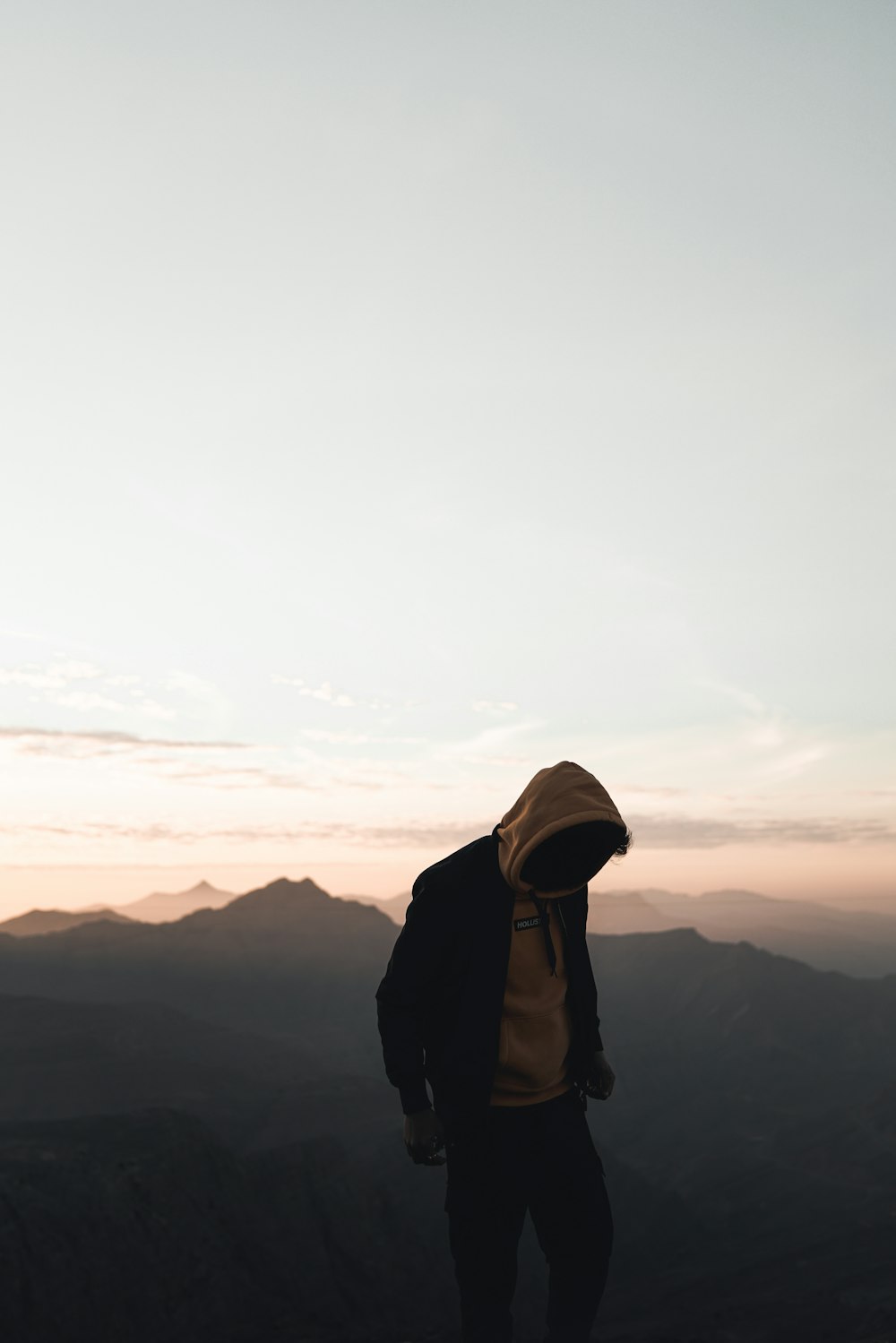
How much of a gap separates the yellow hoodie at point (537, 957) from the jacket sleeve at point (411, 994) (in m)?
0.34

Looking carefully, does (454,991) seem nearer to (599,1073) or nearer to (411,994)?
(411,994)

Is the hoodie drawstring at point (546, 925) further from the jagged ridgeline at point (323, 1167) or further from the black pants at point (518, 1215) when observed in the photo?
the jagged ridgeline at point (323, 1167)

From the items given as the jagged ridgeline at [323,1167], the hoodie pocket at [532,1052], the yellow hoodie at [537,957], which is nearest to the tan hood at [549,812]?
the yellow hoodie at [537,957]

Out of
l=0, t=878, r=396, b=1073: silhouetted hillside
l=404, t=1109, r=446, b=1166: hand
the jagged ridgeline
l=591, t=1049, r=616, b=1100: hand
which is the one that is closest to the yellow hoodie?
l=591, t=1049, r=616, b=1100: hand

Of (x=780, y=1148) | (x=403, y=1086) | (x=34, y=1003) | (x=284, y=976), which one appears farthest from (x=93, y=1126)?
(x=284, y=976)

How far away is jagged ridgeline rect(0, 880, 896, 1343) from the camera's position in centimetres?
4022

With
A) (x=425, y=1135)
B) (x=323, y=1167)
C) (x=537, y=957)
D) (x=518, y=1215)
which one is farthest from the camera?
(x=323, y=1167)

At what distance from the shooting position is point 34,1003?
11200cm

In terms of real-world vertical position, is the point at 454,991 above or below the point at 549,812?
below

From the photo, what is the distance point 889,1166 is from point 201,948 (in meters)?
132

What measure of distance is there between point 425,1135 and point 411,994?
1.77 ft

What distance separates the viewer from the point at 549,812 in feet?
13.1

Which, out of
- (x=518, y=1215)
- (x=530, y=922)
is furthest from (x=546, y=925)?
(x=518, y=1215)

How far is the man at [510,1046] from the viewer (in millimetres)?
3855
